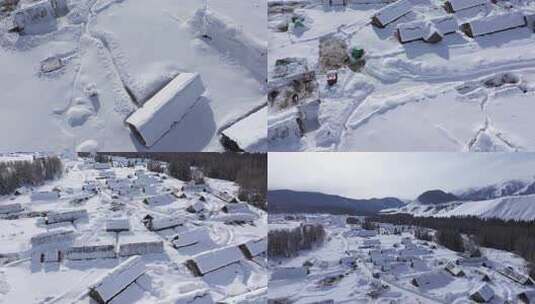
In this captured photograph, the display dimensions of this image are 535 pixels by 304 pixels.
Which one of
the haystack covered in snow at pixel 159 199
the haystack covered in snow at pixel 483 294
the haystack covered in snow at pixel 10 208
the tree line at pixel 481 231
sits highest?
the tree line at pixel 481 231

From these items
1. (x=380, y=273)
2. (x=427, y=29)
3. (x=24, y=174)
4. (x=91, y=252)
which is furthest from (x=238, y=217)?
(x=24, y=174)

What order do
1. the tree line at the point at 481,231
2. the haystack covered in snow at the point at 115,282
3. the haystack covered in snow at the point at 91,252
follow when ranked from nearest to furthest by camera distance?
1. the tree line at the point at 481,231
2. the haystack covered in snow at the point at 115,282
3. the haystack covered in snow at the point at 91,252

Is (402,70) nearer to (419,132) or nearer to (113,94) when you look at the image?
(419,132)

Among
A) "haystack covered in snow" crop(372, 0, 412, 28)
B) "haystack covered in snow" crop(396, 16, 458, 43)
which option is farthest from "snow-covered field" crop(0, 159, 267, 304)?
"haystack covered in snow" crop(372, 0, 412, 28)

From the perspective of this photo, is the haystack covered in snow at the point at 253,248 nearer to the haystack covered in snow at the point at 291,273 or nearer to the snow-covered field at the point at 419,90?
the haystack covered in snow at the point at 291,273

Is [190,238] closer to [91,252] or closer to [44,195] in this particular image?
[91,252]

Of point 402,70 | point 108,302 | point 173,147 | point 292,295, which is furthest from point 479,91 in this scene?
point 108,302

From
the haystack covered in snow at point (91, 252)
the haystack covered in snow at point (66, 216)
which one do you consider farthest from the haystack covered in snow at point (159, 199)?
the haystack covered in snow at point (91, 252)
